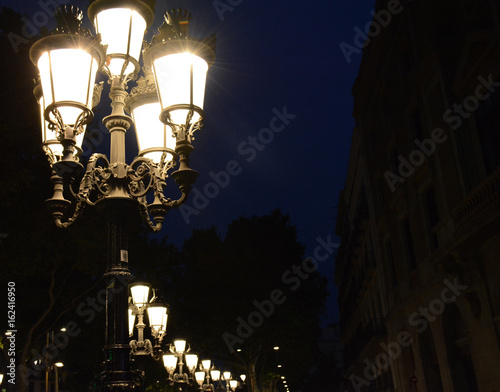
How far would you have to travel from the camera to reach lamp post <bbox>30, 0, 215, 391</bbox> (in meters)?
3.94

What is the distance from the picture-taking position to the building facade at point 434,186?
11.9 m

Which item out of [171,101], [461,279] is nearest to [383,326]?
[461,279]

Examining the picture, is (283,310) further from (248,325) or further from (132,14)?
(132,14)

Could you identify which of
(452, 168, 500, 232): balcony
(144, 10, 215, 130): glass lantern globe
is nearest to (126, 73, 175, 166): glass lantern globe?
(144, 10, 215, 130): glass lantern globe

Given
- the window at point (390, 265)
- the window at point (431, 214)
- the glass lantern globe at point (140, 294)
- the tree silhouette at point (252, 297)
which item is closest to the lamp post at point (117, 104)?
the glass lantern globe at point (140, 294)

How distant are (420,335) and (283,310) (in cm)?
1892

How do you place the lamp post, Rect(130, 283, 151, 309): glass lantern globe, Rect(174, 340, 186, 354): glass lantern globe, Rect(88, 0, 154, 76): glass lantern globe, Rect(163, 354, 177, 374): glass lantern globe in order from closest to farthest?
the lamp post, Rect(88, 0, 154, 76): glass lantern globe, Rect(130, 283, 151, 309): glass lantern globe, Rect(163, 354, 177, 374): glass lantern globe, Rect(174, 340, 186, 354): glass lantern globe

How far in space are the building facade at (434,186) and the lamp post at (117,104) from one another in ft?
25.4

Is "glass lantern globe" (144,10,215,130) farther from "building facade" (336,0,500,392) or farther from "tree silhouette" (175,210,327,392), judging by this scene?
"tree silhouette" (175,210,327,392)

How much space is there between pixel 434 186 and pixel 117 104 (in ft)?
43.1

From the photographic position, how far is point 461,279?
1295cm

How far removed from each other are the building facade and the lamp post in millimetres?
7734

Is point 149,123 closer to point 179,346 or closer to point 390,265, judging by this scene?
point 179,346

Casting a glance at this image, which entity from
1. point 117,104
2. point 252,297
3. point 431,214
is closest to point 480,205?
point 431,214
